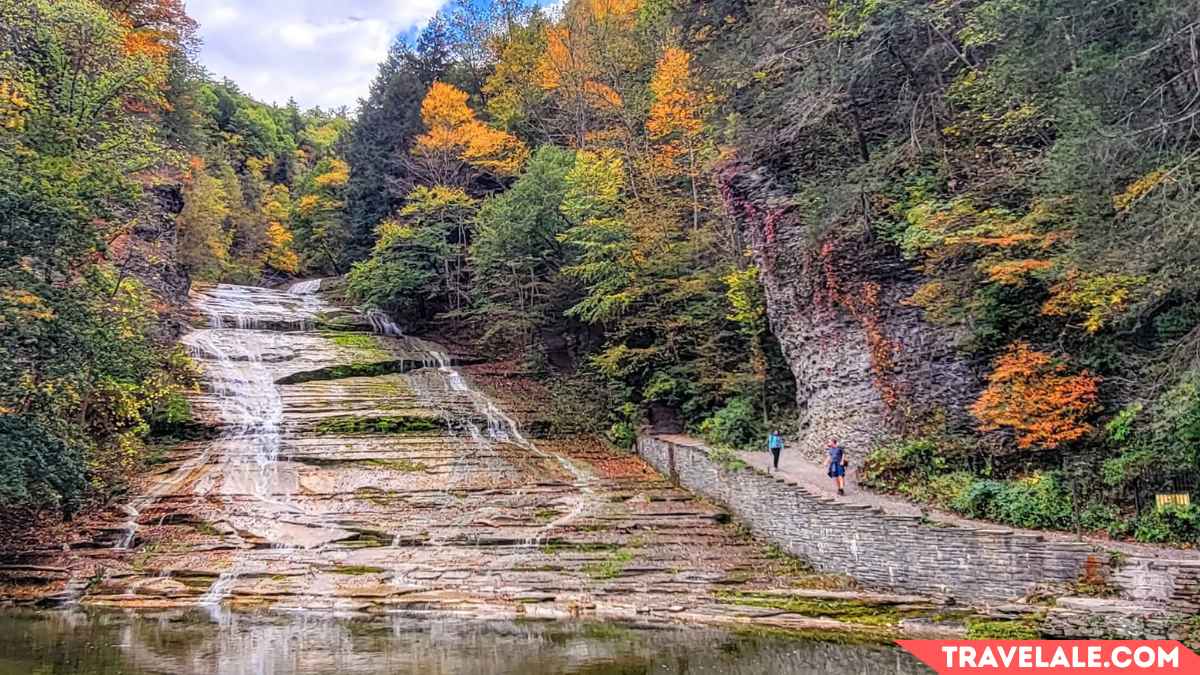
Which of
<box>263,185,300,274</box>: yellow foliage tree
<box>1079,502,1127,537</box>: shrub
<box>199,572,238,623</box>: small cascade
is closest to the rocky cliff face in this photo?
<box>1079,502,1127,537</box>: shrub

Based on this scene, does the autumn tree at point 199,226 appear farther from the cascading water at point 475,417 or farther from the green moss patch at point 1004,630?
the green moss patch at point 1004,630

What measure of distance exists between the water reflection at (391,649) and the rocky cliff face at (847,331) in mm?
5644

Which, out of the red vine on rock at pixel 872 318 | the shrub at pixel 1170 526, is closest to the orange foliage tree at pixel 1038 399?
the shrub at pixel 1170 526

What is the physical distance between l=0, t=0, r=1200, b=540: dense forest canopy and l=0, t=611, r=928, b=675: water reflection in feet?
10.0

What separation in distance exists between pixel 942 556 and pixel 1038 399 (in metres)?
2.71

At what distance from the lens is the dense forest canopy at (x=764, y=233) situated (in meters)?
8.87

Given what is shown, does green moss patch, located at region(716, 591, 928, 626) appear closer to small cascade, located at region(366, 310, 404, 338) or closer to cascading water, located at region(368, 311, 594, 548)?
cascading water, located at region(368, 311, 594, 548)

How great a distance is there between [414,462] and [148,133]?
9.45 meters

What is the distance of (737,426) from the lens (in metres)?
17.5

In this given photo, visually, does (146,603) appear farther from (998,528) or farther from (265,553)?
(998,528)

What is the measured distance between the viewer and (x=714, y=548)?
13.0m

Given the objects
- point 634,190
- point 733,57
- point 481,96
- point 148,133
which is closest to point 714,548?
Answer: point 733,57

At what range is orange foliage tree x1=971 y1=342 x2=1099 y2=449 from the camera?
1020cm

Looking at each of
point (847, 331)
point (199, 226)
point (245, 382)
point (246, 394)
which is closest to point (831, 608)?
point (847, 331)
